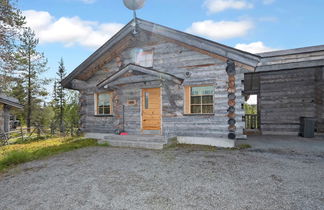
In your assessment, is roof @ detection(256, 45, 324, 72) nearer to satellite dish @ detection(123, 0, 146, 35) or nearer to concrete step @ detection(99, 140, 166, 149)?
concrete step @ detection(99, 140, 166, 149)

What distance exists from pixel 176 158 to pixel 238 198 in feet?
9.17

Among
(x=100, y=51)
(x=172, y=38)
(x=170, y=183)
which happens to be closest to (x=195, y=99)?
(x=172, y=38)

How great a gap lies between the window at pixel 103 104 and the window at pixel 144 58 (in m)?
2.77

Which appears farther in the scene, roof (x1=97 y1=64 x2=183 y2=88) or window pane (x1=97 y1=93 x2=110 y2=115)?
window pane (x1=97 y1=93 x2=110 y2=115)

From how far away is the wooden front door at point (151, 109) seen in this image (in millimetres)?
8797

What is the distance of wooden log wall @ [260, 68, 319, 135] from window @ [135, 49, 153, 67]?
7.07 metres

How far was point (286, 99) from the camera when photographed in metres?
10.4

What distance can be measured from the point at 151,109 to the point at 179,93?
5.59ft

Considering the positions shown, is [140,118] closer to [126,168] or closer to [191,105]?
[191,105]

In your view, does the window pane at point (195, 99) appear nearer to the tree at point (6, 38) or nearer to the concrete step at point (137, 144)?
the concrete step at point (137, 144)

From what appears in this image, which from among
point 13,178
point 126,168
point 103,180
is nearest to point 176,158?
point 126,168

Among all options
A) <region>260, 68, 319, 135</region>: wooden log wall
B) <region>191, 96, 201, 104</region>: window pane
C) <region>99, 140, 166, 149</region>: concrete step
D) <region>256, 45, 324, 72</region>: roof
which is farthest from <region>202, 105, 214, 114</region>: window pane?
<region>260, 68, 319, 135</region>: wooden log wall

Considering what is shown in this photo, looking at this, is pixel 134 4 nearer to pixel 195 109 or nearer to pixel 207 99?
pixel 207 99

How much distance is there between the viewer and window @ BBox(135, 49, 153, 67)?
9.03 metres
